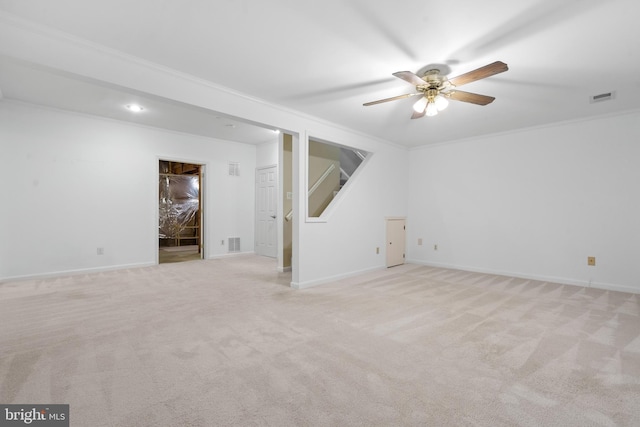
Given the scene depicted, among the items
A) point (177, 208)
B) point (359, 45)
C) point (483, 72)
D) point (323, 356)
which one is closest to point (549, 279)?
point (483, 72)

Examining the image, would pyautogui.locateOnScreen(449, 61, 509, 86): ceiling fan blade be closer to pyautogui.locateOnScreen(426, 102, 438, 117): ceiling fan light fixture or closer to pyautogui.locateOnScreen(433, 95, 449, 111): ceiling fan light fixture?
pyautogui.locateOnScreen(433, 95, 449, 111): ceiling fan light fixture

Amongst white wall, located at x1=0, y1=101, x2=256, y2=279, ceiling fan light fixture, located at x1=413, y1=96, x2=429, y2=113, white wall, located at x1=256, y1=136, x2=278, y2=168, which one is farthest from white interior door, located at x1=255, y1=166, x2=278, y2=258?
ceiling fan light fixture, located at x1=413, y1=96, x2=429, y2=113

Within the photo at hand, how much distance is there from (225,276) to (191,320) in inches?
74.3

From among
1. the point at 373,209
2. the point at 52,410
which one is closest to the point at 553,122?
the point at 373,209

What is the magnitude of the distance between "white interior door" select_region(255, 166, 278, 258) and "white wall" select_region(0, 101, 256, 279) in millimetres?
1532

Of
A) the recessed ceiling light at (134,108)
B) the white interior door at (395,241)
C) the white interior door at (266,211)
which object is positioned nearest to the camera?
the recessed ceiling light at (134,108)

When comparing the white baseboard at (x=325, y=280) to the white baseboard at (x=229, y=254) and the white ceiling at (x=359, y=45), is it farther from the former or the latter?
the white baseboard at (x=229, y=254)

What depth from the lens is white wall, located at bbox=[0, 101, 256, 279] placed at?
428 centimetres

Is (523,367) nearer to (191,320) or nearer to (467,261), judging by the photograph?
(191,320)

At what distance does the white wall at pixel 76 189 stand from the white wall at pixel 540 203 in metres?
5.31

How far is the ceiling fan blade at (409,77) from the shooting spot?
2.39 meters

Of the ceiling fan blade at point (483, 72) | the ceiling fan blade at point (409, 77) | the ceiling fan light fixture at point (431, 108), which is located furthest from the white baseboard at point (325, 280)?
the ceiling fan blade at point (483, 72)

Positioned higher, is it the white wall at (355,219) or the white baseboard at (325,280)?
the white wall at (355,219)

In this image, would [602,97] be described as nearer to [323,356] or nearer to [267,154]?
[323,356]
